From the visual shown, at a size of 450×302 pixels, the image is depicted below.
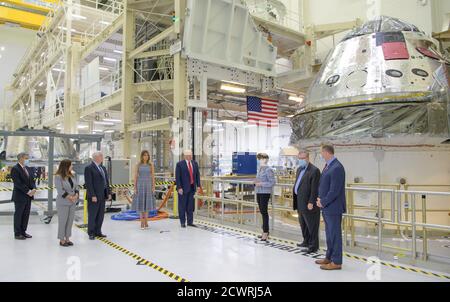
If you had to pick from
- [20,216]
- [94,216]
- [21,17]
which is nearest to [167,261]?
[94,216]

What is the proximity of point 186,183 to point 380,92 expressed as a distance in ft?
14.9

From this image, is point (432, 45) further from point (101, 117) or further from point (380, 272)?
point (101, 117)

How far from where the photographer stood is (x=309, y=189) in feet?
17.5

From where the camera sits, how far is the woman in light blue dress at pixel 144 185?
24.6 ft

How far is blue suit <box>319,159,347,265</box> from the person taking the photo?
4.37 m

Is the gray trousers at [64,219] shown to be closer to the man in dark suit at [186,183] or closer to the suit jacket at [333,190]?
the man in dark suit at [186,183]

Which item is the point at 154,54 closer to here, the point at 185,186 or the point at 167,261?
the point at 185,186

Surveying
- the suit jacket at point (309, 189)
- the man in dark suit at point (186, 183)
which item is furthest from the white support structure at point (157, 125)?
the suit jacket at point (309, 189)

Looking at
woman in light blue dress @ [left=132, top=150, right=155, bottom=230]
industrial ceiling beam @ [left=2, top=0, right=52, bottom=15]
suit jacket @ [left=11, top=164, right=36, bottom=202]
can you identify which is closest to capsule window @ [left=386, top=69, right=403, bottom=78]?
woman in light blue dress @ [left=132, top=150, right=155, bottom=230]

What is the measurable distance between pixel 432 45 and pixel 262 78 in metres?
5.29

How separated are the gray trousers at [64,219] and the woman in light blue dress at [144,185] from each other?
1.62 meters

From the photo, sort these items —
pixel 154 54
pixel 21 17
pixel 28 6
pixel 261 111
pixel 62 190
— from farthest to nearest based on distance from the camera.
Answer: pixel 28 6 < pixel 21 17 < pixel 261 111 < pixel 154 54 < pixel 62 190

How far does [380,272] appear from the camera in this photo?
4.50 metres
